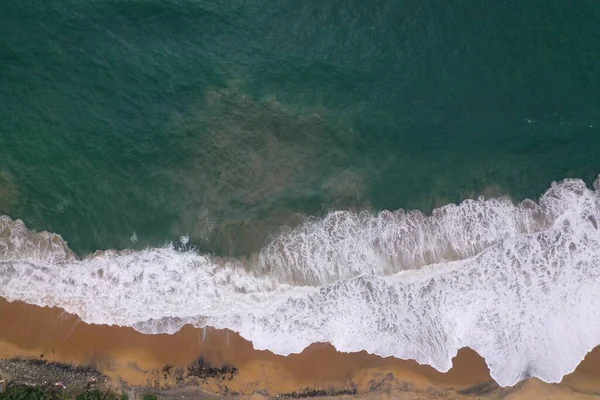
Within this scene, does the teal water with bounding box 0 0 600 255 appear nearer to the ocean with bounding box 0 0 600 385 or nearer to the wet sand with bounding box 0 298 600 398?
the ocean with bounding box 0 0 600 385

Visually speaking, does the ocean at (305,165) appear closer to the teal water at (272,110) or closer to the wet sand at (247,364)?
the teal water at (272,110)

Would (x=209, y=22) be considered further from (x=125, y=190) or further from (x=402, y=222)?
(x=402, y=222)

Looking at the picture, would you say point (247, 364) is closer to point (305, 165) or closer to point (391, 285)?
point (391, 285)

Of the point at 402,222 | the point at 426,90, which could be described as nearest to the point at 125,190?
the point at 402,222

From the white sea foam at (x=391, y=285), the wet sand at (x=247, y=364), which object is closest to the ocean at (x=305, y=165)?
the white sea foam at (x=391, y=285)

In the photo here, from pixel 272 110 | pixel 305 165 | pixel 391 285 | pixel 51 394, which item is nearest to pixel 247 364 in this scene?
pixel 391 285
